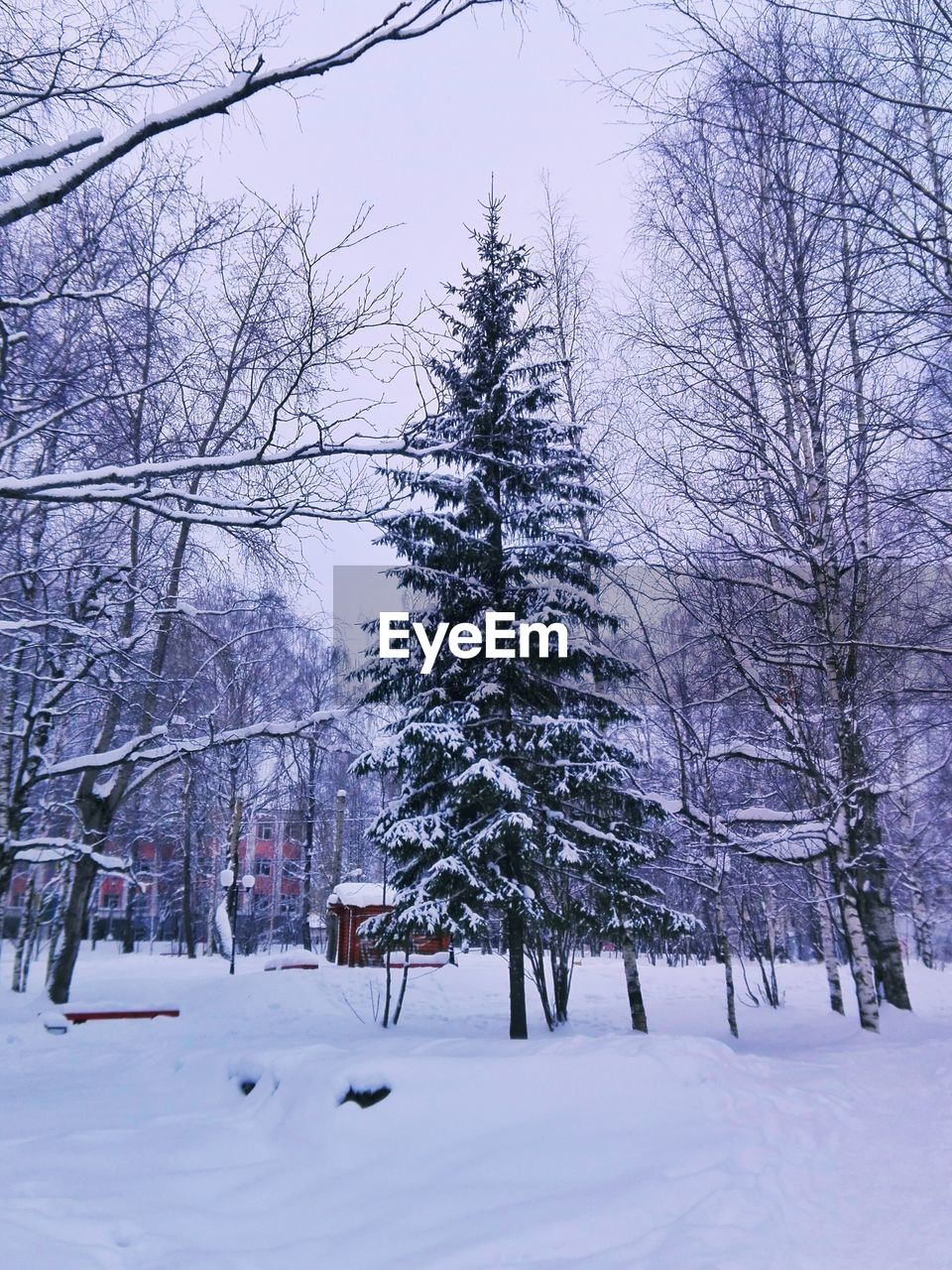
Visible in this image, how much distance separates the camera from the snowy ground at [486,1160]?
3.77 meters

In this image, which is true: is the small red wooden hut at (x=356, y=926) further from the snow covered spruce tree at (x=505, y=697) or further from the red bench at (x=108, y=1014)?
the snow covered spruce tree at (x=505, y=697)

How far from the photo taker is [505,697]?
40.8ft

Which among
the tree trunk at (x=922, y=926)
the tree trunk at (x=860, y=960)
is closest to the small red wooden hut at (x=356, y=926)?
the tree trunk at (x=922, y=926)

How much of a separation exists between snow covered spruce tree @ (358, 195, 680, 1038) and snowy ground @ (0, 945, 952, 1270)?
3545mm

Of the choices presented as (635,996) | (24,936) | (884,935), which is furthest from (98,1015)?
(884,935)

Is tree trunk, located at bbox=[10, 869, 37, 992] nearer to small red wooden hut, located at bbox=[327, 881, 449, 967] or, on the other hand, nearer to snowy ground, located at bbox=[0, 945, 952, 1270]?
small red wooden hut, located at bbox=[327, 881, 449, 967]

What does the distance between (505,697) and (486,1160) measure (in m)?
7.91

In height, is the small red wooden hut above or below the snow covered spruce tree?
below

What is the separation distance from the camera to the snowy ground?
377 cm

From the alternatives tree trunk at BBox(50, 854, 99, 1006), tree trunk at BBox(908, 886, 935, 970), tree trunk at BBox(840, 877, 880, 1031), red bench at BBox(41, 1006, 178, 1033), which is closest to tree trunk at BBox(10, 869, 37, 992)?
tree trunk at BBox(50, 854, 99, 1006)

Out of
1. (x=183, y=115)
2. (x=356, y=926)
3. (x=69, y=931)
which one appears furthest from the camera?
(x=356, y=926)

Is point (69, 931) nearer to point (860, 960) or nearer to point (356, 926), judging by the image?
point (356, 926)

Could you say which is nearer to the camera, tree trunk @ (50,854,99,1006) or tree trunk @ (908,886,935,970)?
tree trunk @ (50,854,99,1006)

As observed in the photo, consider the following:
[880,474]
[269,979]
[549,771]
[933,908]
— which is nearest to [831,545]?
[880,474]
